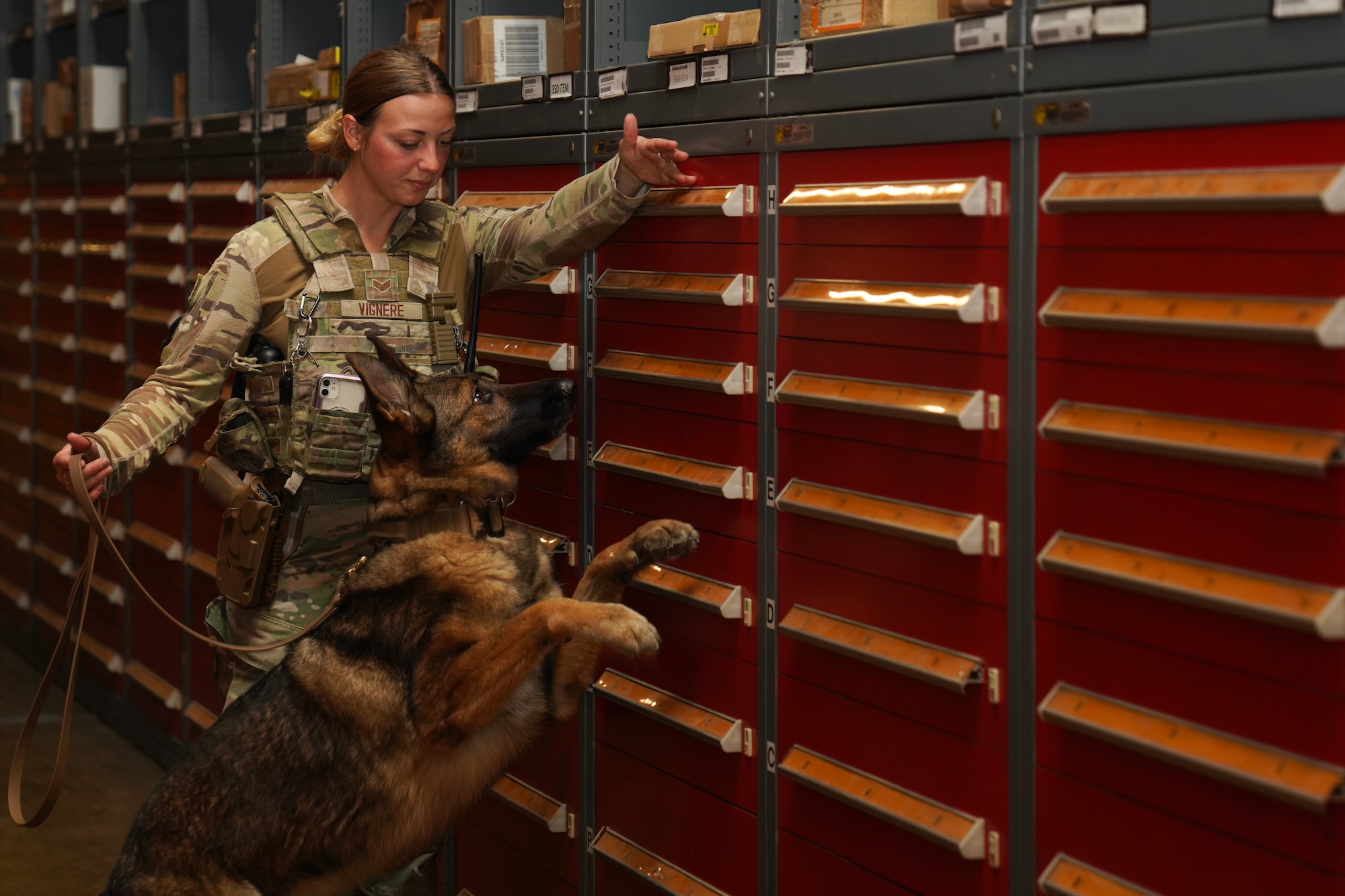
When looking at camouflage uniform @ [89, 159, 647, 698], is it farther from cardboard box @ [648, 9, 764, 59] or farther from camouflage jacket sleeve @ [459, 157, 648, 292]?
cardboard box @ [648, 9, 764, 59]

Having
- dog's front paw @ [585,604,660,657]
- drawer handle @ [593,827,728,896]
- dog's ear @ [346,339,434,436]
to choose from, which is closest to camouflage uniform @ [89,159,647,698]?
dog's ear @ [346,339,434,436]

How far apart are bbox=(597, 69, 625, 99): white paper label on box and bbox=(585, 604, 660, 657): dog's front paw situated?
1163 mm

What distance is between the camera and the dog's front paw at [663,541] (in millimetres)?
2668

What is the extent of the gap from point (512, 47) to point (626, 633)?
1.65 metres

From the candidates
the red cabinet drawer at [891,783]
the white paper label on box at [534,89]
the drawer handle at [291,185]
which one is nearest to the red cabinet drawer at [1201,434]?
the red cabinet drawer at [891,783]

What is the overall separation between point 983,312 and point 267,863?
1751 millimetres

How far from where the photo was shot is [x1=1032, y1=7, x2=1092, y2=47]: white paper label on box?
1852mm

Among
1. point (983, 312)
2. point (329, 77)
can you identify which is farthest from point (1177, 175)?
point (329, 77)

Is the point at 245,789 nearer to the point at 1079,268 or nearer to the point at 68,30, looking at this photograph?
the point at 1079,268

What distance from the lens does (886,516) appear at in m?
2.25

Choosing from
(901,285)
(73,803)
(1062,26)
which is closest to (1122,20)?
(1062,26)

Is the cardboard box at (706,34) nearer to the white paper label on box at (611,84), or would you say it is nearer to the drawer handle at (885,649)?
the white paper label on box at (611,84)

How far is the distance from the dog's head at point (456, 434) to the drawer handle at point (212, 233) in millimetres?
1834

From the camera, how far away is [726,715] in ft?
8.89
